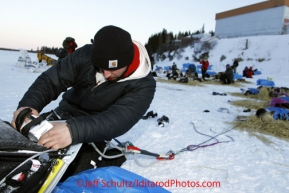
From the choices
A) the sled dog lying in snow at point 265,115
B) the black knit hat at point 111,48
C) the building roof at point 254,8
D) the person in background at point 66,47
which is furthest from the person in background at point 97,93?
the building roof at point 254,8

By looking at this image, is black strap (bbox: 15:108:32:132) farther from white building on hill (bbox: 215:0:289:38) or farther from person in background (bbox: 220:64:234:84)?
white building on hill (bbox: 215:0:289:38)

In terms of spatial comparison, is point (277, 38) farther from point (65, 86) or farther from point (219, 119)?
point (65, 86)

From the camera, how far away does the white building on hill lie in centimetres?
4006

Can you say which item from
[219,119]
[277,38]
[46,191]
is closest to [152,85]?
[46,191]

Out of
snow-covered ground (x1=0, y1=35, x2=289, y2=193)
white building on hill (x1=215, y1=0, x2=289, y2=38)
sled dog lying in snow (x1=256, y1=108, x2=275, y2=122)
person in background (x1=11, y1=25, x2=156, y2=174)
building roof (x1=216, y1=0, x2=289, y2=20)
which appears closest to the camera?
person in background (x1=11, y1=25, x2=156, y2=174)

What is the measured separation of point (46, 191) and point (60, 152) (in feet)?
0.69

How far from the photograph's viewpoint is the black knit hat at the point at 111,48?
147 cm

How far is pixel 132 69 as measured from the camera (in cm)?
166

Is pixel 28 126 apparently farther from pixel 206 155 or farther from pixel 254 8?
pixel 254 8

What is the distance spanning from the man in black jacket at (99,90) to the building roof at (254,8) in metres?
47.5

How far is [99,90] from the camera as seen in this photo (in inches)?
70.1

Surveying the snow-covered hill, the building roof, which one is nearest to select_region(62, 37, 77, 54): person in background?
the snow-covered hill

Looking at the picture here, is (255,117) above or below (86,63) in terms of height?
below

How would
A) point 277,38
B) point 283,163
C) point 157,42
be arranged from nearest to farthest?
point 283,163 → point 277,38 → point 157,42
